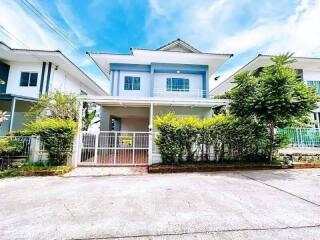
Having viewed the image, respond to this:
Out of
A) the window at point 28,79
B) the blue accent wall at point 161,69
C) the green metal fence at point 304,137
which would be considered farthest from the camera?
the blue accent wall at point 161,69

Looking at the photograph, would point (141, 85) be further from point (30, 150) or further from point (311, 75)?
point (311, 75)

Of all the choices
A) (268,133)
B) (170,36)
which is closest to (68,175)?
(268,133)

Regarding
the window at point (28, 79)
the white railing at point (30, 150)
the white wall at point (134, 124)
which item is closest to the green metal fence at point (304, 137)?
the white wall at point (134, 124)

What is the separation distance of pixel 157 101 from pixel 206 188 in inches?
233

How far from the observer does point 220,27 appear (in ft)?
34.0

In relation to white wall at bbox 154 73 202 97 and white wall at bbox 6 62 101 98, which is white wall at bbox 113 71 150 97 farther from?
white wall at bbox 6 62 101 98

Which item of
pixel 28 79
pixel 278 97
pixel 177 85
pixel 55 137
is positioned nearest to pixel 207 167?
pixel 278 97

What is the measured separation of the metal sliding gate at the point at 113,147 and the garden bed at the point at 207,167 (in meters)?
1.57

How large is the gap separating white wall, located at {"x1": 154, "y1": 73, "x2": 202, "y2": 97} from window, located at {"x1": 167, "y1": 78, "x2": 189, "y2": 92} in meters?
0.25

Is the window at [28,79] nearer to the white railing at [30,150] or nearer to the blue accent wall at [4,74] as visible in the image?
the blue accent wall at [4,74]

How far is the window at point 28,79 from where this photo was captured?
41.5 feet

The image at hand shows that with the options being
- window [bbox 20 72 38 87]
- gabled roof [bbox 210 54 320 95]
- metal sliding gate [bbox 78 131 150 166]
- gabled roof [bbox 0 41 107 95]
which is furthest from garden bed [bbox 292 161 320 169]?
window [bbox 20 72 38 87]

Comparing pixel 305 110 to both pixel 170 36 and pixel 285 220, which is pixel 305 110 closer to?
pixel 285 220

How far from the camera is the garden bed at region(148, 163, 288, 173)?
25.5 ft
